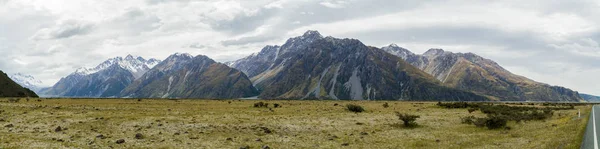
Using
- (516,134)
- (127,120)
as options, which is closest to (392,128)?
(516,134)

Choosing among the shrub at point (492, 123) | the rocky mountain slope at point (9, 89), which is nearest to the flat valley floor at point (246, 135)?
the shrub at point (492, 123)

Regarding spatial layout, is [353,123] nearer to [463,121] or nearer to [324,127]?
[324,127]

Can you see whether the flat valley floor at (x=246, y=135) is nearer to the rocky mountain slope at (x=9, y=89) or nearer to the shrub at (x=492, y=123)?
the shrub at (x=492, y=123)

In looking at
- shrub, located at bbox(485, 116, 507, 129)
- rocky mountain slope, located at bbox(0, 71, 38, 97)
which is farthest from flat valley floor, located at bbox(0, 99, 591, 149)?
rocky mountain slope, located at bbox(0, 71, 38, 97)

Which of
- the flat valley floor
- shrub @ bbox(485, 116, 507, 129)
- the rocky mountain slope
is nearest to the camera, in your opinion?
the flat valley floor

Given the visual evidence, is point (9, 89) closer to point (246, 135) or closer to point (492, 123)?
point (246, 135)

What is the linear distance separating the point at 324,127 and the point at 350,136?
7342 millimetres

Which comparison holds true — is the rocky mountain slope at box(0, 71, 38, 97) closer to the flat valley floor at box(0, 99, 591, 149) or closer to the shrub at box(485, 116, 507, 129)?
the flat valley floor at box(0, 99, 591, 149)

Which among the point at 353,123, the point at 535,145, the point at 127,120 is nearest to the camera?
the point at 535,145

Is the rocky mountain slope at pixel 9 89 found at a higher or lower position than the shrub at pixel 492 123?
higher

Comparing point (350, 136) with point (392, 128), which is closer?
point (350, 136)

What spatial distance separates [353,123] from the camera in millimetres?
48938

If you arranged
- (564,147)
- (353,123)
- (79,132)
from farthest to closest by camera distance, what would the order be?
(353,123)
(79,132)
(564,147)

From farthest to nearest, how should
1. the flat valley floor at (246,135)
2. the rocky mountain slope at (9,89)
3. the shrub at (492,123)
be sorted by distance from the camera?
the rocky mountain slope at (9,89) < the shrub at (492,123) < the flat valley floor at (246,135)
